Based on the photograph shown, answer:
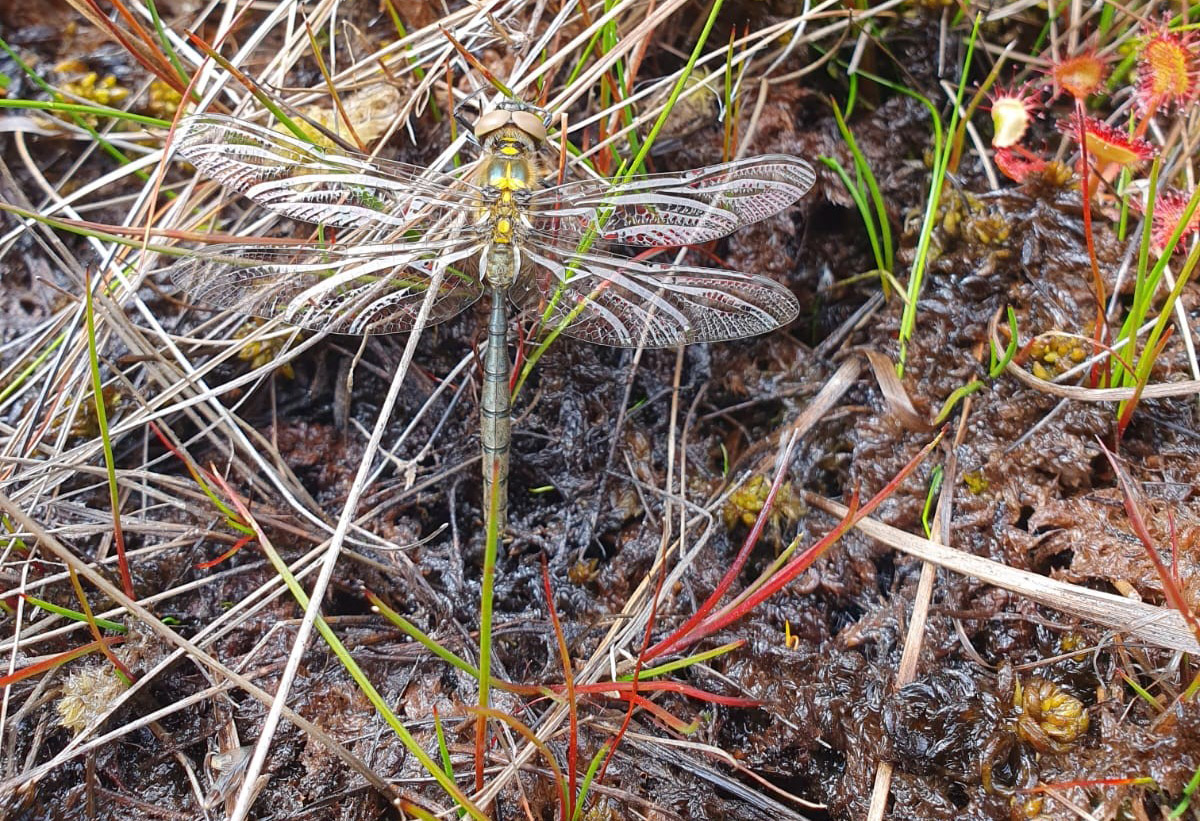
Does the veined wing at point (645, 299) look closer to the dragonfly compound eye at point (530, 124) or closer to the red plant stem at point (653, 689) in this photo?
the dragonfly compound eye at point (530, 124)

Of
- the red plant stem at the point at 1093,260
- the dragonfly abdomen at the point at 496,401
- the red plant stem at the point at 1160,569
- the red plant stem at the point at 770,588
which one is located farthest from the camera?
the dragonfly abdomen at the point at 496,401

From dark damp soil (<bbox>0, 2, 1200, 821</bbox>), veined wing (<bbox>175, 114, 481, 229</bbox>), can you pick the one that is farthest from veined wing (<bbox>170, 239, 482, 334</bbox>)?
dark damp soil (<bbox>0, 2, 1200, 821</bbox>)

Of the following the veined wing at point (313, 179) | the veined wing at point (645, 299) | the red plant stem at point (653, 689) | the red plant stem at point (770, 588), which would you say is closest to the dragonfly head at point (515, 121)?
the veined wing at point (313, 179)

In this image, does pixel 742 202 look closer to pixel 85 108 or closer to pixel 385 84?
pixel 385 84

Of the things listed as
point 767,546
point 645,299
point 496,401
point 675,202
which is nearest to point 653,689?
point 767,546

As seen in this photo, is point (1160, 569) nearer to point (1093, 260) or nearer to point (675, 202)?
point (1093, 260)

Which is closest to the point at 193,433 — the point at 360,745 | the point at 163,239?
the point at 163,239

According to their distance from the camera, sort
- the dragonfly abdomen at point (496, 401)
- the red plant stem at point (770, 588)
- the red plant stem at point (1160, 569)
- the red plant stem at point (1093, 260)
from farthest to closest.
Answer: the dragonfly abdomen at point (496, 401) < the red plant stem at point (1093, 260) < the red plant stem at point (770, 588) < the red plant stem at point (1160, 569)
